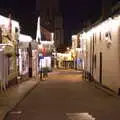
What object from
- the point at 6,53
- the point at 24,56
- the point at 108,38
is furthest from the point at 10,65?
the point at 24,56

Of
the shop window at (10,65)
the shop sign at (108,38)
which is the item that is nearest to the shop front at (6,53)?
the shop window at (10,65)

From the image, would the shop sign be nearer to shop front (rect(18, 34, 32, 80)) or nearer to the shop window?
the shop window

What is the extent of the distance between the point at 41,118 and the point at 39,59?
4927 cm

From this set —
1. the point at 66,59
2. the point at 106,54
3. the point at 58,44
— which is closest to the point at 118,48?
the point at 106,54

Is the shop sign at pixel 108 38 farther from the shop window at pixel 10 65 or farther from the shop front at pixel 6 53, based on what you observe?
the shop window at pixel 10 65

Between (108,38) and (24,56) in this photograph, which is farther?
(24,56)

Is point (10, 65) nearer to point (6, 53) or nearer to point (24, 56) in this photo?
Answer: point (6, 53)

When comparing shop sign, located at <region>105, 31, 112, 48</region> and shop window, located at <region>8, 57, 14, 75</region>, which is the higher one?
shop sign, located at <region>105, 31, 112, 48</region>

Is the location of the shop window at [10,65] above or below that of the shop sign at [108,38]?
below

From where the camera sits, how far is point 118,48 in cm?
3083

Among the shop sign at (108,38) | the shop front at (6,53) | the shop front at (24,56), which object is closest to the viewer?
the shop front at (6,53)

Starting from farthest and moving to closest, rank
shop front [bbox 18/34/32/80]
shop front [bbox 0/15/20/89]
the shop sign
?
shop front [bbox 18/34/32/80]
the shop sign
shop front [bbox 0/15/20/89]

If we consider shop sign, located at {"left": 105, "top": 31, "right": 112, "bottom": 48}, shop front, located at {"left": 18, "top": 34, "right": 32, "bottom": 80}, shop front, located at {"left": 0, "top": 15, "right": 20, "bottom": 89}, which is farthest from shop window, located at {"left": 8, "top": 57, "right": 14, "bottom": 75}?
shop sign, located at {"left": 105, "top": 31, "right": 112, "bottom": 48}

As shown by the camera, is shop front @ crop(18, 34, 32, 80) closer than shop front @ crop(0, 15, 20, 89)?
No
